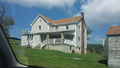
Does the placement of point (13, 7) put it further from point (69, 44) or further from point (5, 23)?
point (69, 44)

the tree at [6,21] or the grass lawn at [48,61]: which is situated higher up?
the tree at [6,21]

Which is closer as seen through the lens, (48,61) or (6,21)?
(6,21)

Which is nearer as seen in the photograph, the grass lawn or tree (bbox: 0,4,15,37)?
tree (bbox: 0,4,15,37)

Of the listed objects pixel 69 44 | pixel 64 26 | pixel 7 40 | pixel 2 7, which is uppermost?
pixel 64 26

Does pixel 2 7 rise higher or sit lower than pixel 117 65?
higher

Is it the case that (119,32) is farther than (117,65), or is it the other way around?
(117,65)

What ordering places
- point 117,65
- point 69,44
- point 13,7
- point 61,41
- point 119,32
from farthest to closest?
point 69,44, point 61,41, point 117,65, point 119,32, point 13,7

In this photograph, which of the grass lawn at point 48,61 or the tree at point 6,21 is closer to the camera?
the tree at point 6,21

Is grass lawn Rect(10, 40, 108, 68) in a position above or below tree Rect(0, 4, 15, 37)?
below

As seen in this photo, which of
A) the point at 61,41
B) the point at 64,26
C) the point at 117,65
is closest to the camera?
the point at 117,65

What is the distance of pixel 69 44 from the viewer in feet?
58.4

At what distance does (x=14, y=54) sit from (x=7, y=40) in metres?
0.33

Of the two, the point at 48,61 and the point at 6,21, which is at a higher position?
the point at 6,21

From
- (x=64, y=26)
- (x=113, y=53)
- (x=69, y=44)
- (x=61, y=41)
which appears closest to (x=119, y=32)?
(x=113, y=53)
